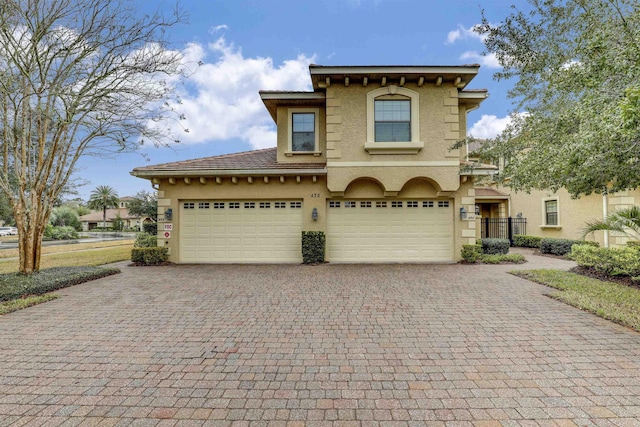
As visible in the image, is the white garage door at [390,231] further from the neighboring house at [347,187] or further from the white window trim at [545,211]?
the white window trim at [545,211]

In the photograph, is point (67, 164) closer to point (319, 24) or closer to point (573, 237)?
point (319, 24)

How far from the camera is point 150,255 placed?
10.8 m

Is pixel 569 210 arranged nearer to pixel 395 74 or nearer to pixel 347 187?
pixel 395 74

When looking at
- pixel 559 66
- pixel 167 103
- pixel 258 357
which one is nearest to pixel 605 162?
pixel 559 66

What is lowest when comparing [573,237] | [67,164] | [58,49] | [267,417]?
[267,417]

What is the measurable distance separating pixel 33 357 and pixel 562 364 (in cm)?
622

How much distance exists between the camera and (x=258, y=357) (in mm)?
3604

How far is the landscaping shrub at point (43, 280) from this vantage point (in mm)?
6360

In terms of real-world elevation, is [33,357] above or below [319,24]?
below

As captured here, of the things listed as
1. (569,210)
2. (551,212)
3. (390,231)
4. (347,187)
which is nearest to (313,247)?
(347,187)

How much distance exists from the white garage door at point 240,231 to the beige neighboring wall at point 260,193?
27 centimetres

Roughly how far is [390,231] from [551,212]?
10236mm

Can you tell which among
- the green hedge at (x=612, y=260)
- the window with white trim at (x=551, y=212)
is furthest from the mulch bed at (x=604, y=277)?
the window with white trim at (x=551, y=212)

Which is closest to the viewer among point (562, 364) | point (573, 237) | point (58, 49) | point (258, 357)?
point (562, 364)
